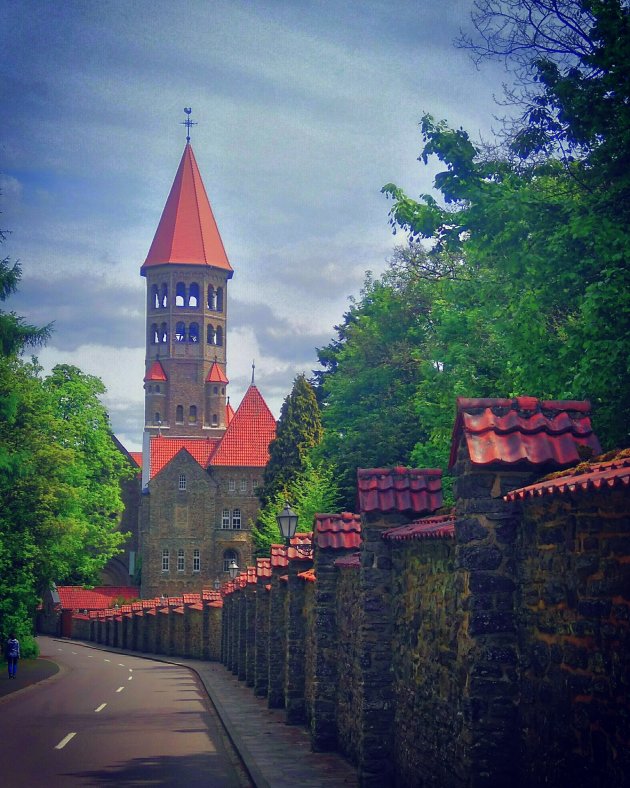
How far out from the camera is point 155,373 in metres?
108

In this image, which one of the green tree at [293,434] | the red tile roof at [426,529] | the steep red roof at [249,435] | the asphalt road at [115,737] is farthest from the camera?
the steep red roof at [249,435]

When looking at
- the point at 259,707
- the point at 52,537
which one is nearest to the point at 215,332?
the point at 52,537

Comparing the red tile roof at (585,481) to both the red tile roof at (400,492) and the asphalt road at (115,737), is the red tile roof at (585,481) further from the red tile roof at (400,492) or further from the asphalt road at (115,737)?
the asphalt road at (115,737)

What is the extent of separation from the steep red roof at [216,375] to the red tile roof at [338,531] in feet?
303

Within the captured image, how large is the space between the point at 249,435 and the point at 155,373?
15979 mm

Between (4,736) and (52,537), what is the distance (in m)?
22.6

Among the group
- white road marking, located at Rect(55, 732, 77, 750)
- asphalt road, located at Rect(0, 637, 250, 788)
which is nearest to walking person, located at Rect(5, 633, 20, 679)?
asphalt road, located at Rect(0, 637, 250, 788)

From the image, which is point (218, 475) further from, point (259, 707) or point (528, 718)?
point (528, 718)

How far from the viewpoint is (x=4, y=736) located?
65.9 ft

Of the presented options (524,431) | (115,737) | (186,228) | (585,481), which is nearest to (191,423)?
(186,228)

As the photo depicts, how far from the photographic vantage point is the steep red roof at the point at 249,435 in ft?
313

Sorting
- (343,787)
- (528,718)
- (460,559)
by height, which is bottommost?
(343,787)

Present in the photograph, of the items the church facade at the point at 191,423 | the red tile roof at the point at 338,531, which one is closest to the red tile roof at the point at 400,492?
the red tile roof at the point at 338,531

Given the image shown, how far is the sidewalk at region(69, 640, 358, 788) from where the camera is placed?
1420cm
